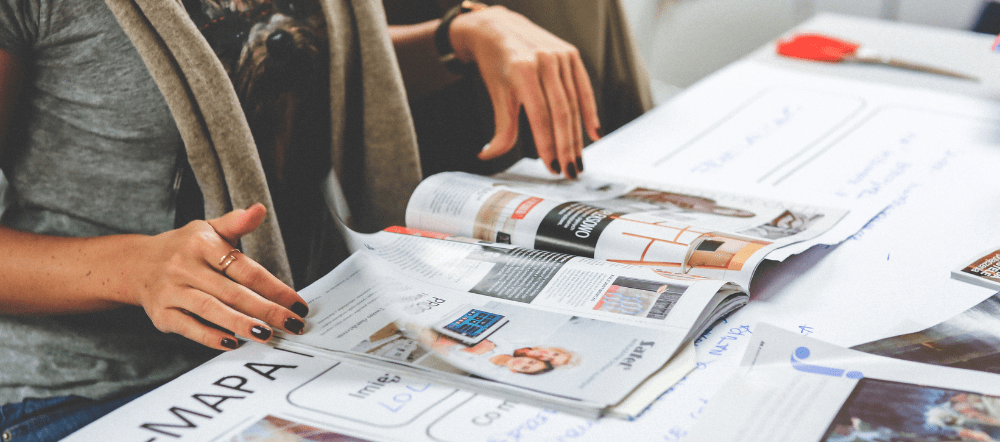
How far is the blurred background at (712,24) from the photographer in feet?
5.38

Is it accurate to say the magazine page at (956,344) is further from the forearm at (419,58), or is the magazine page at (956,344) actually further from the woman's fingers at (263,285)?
the forearm at (419,58)

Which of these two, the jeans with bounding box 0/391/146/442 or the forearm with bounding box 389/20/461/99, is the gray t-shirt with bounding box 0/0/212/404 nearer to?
the jeans with bounding box 0/391/146/442

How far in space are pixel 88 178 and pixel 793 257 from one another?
617mm

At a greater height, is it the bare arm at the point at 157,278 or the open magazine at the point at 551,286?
the bare arm at the point at 157,278

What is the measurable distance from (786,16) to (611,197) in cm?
134

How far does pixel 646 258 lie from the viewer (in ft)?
1.79

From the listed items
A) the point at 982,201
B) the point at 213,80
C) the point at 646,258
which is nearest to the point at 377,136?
the point at 213,80

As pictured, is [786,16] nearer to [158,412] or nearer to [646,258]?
[646,258]

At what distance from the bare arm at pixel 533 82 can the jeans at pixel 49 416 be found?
0.45 metres

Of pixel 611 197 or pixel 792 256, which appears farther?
pixel 611 197

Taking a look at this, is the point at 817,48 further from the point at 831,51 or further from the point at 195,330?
the point at 195,330

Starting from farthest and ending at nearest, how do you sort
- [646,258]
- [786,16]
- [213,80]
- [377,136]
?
[786,16] → [377,136] → [213,80] → [646,258]

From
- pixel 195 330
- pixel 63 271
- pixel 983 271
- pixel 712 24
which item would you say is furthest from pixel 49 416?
pixel 712 24

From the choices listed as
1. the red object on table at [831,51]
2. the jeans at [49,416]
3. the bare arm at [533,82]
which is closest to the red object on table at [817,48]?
the red object on table at [831,51]
